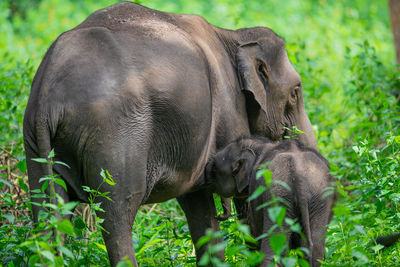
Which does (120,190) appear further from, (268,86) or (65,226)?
(268,86)

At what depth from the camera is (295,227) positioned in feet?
10.2

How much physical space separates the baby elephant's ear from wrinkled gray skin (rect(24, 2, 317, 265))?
0.62ft

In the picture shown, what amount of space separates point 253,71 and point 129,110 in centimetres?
145

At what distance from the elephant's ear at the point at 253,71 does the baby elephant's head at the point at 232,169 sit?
0.47m

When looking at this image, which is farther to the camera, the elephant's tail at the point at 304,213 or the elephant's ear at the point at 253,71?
the elephant's ear at the point at 253,71

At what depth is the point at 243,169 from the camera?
15.2 feet

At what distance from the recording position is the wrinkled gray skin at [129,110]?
3.79 metres

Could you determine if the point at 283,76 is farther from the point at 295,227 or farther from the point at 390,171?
the point at 295,227

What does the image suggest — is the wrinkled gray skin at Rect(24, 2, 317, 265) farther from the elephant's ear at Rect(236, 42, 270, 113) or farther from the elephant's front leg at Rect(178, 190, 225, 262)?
the elephant's front leg at Rect(178, 190, 225, 262)

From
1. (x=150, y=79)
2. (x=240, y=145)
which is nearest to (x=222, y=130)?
(x=240, y=145)

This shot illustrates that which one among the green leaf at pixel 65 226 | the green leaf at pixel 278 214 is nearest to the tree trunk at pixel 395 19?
the green leaf at pixel 278 214

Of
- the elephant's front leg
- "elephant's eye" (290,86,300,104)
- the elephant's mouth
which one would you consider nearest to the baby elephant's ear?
the elephant's front leg

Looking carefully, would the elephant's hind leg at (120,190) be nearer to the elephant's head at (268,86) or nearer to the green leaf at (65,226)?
the green leaf at (65,226)

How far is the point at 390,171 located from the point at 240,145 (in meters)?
1.06
